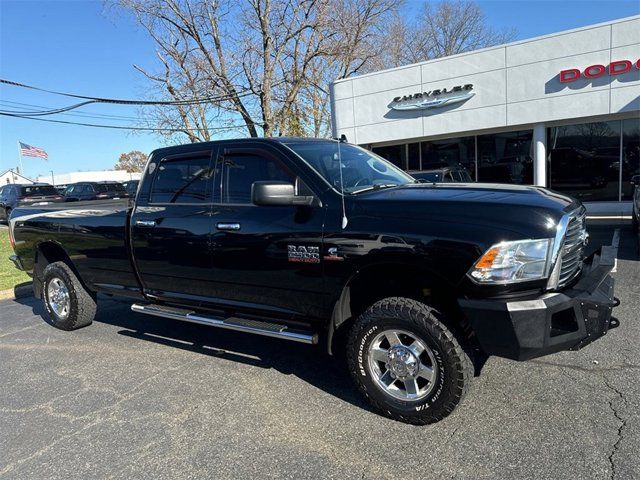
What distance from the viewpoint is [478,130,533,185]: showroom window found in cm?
1588

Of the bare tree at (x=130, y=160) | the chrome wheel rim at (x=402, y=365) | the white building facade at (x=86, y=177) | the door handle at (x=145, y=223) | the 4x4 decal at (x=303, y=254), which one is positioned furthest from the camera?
the bare tree at (x=130, y=160)

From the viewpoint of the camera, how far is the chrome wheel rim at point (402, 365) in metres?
3.25

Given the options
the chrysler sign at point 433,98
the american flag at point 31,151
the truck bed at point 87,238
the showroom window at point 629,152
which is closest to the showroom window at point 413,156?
the chrysler sign at point 433,98

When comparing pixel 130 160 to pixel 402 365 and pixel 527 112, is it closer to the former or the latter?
pixel 527 112

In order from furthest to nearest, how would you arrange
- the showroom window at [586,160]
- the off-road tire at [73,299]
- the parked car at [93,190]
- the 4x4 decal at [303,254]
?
the parked car at [93,190], the showroom window at [586,160], the off-road tire at [73,299], the 4x4 decal at [303,254]

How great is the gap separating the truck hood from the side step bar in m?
1.05

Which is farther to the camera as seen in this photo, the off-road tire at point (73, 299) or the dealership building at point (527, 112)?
the dealership building at point (527, 112)

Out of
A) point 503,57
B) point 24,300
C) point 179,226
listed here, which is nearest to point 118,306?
point 24,300

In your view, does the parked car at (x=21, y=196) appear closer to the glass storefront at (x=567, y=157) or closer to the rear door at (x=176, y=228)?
the glass storefront at (x=567, y=157)

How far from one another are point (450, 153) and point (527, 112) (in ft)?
10.4

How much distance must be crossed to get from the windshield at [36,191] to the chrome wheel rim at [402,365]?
23666mm

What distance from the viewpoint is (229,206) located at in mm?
4137

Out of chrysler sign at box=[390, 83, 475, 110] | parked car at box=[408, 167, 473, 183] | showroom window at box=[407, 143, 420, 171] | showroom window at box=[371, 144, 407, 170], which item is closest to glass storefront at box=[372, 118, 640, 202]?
showroom window at box=[407, 143, 420, 171]

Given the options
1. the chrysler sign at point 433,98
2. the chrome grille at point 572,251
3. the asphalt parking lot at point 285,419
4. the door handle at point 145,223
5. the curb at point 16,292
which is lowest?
the asphalt parking lot at point 285,419
